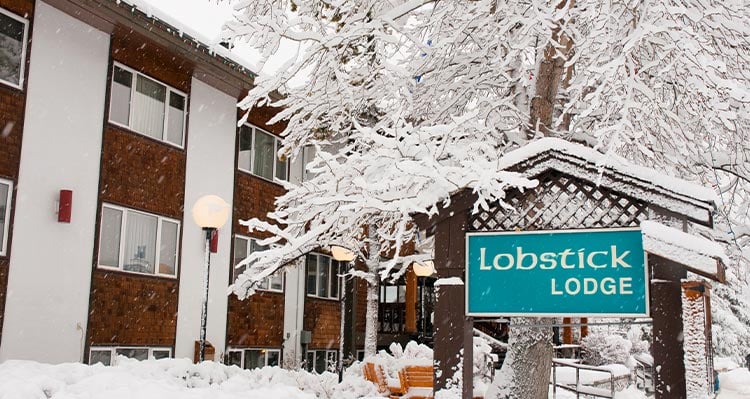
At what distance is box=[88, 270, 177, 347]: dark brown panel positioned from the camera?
14045 millimetres

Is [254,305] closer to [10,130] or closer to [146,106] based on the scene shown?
[146,106]

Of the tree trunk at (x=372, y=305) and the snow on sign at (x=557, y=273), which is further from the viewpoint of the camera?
the tree trunk at (x=372, y=305)

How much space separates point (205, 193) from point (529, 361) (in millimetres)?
11052

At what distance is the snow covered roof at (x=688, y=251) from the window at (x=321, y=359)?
16.9m

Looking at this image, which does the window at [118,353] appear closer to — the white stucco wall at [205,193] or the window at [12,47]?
the white stucco wall at [205,193]

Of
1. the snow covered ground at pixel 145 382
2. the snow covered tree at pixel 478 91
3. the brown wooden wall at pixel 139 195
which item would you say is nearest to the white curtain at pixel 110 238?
the brown wooden wall at pixel 139 195

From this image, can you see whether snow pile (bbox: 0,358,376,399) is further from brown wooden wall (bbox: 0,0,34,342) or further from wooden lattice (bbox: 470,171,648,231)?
brown wooden wall (bbox: 0,0,34,342)

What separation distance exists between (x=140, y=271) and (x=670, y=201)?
12.2 m

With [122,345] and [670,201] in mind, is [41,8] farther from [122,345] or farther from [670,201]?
[670,201]

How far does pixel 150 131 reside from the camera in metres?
15.9

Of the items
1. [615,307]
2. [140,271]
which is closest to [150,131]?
[140,271]

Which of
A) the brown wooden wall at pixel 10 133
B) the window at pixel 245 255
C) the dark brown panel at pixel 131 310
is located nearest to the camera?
the brown wooden wall at pixel 10 133

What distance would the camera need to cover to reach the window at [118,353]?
14.1 m

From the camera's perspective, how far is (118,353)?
14695 mm
